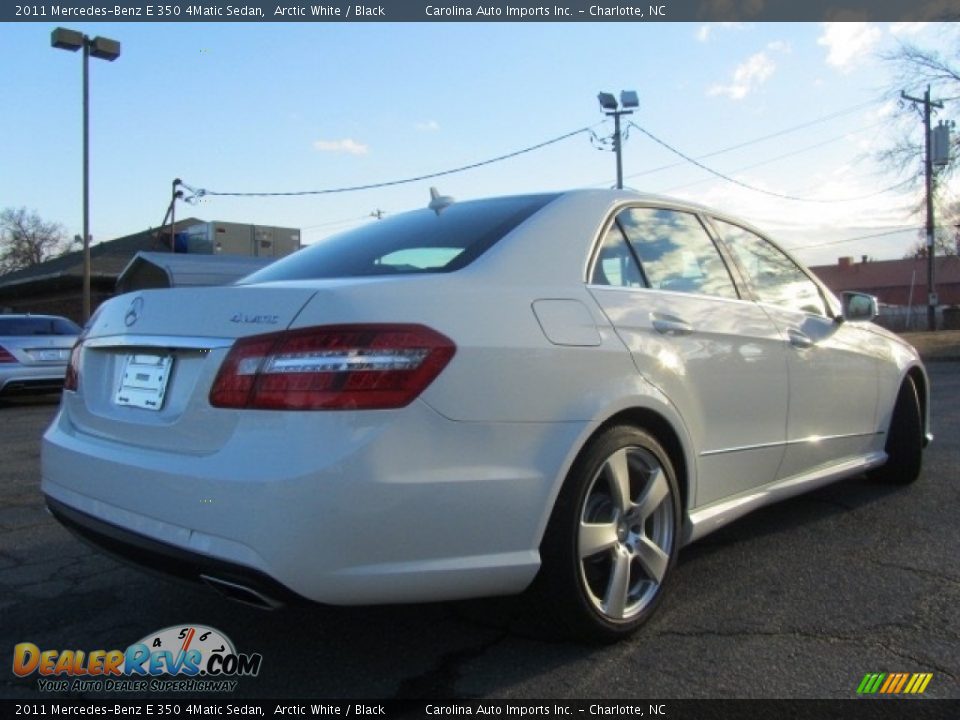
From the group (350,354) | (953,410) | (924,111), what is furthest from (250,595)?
(924,111)

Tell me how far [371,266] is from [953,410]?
25.9 feet

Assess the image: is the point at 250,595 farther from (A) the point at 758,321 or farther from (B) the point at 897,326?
(B) the point at 897,326

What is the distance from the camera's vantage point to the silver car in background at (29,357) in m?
10.7

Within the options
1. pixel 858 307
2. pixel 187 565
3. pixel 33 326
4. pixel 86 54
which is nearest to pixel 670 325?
pixel 187 565

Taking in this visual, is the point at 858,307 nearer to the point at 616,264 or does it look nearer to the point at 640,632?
the point at 616,264

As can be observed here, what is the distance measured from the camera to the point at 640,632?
2801 millimetres

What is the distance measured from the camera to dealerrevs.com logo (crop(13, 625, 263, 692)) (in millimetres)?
2490

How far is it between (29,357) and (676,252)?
400 inches

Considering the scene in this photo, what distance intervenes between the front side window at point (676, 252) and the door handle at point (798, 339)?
0.38m

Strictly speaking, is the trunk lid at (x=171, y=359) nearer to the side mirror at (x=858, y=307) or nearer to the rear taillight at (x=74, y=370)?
the rear taillight at (x=74, y=370)

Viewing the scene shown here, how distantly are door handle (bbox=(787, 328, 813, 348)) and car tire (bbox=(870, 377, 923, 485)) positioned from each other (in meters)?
1.37

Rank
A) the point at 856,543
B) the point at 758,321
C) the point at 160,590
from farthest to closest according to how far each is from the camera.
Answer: the point at 856,543 → the point at 758,321 → the point at 160,590

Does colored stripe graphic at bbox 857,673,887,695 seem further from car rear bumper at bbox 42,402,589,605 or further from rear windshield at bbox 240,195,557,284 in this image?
rear windshield at bbox 240,195,557,284

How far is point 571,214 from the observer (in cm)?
296
